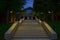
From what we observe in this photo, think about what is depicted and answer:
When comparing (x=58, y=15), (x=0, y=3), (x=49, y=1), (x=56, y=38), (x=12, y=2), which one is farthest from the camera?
(x=58, y=15)

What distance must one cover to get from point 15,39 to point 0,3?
544 centimetres

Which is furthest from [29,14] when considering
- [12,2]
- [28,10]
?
[12,2]

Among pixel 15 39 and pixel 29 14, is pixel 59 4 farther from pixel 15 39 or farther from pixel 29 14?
pixel 29 14

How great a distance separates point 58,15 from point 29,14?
61.0 meters

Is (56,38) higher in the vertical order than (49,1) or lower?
lower

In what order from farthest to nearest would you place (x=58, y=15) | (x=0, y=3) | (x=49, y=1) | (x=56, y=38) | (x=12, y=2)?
1. (x=58, y=15)
2. (x=49, y=1)
3. (x=12, y=2)
4. (x=0, y=3)
5. (x=56, y=38)

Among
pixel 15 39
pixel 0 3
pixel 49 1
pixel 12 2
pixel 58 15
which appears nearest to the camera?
pixel 15 39

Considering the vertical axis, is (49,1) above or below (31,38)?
above

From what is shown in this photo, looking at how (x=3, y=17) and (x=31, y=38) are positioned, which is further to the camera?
(x=3, y=17)

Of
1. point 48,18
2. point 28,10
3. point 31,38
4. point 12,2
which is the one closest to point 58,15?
point 48,18

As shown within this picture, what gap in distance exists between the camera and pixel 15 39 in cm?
1369

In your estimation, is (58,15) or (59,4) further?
(58,15)

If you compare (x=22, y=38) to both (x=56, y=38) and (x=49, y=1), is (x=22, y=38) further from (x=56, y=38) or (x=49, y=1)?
(x=49, y=1)

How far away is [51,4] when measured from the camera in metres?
26.6
